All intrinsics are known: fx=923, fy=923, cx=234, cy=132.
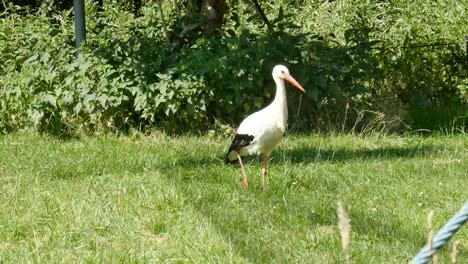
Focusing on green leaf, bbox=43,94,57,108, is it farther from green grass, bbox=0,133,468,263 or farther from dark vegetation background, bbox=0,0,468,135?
green grass, bbox=0,133,468,263

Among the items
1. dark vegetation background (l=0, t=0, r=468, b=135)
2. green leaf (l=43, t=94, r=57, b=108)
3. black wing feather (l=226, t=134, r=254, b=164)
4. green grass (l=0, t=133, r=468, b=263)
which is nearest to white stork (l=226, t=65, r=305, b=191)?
black wing feather (l=226, t=134, r=254, b=164)

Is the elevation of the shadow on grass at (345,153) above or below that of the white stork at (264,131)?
below

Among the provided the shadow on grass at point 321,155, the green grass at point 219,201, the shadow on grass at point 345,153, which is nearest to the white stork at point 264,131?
the green grass at point 219,201

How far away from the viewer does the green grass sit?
4.77 metres

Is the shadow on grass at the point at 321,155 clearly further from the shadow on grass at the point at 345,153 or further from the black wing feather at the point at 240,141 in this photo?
the black wing feather at the point at 240,141

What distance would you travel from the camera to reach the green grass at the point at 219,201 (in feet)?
15.7

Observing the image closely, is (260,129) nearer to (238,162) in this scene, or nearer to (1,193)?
(238,162)

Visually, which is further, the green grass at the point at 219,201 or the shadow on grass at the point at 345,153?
the shadow on grass at the point at 345,153

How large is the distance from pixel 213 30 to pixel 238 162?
118 inches

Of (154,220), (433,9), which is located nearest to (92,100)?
(154,220)

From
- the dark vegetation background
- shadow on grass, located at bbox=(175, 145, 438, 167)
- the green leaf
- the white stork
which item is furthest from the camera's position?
the green leaf

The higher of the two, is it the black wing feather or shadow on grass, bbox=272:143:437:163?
the black wing feather

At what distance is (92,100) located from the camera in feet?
30.2

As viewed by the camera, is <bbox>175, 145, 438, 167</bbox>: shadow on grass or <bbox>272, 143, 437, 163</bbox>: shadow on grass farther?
<bbox>272, 143, 437, 163</bbox>: shadow on grass
